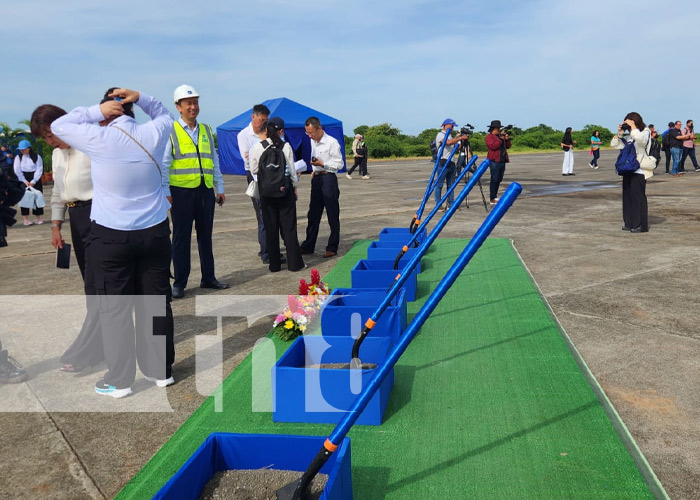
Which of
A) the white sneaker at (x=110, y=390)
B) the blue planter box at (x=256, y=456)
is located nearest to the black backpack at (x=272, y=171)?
the white sneaker at (x=110, y=390)

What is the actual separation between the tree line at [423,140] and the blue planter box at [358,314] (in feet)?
142

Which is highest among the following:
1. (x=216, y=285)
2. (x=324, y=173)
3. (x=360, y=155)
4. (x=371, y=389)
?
(x=360, y=155)

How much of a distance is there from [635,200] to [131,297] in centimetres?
830

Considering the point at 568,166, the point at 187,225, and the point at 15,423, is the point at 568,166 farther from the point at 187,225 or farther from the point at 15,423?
the point at 15,423

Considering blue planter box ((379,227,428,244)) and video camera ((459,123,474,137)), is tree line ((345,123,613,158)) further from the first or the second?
blue planter box ((379,227,428,244))

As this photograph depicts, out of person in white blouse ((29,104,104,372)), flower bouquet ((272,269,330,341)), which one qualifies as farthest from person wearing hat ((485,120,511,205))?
person in white blouse ((29,104,104,372))

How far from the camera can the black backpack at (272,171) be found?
7090 mm

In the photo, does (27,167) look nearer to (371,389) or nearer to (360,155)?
(371,389)

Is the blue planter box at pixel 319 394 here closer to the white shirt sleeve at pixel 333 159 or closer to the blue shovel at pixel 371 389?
the blue shovel at pixel 371 389

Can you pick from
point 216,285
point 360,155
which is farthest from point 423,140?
point 216,285

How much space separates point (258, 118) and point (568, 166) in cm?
1848

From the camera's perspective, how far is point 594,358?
4305 mm

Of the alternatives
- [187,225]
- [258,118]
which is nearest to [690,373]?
[187,225]

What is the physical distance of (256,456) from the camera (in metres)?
2.65
